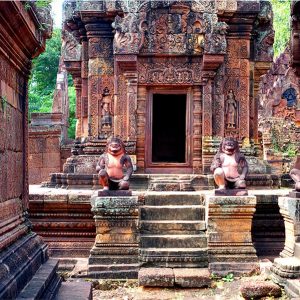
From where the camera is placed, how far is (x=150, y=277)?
273 inches

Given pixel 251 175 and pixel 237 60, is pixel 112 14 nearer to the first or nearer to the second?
pixel 237 60

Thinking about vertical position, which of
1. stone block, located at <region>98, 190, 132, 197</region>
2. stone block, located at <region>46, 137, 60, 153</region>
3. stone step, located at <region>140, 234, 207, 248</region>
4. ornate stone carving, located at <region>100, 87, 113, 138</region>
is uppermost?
ornate stone carving, located at <region>100, 87, 113, 138</region>

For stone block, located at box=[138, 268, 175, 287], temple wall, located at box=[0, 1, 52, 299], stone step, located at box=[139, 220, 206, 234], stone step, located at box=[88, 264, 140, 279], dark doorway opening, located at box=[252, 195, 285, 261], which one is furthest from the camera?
dark doorway opening, located at box=[252, 195, 285, 261]

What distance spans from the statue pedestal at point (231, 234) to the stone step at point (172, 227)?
28 cm

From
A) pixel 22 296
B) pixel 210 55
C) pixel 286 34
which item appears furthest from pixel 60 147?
pixel 286 34

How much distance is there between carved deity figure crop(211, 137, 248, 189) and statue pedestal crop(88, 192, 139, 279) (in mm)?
1208

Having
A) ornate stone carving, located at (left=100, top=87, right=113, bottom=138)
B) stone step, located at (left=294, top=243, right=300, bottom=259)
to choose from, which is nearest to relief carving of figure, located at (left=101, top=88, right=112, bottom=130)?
ornate stone carving, located at (left=100, top=87, right=113, bottom=138)

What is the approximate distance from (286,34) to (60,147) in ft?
72.7

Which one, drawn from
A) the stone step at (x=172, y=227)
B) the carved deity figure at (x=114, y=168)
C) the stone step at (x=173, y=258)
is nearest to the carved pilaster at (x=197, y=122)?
the stone step at (x=172, y=227)

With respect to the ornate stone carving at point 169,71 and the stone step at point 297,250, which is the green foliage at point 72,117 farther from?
the stone step at point 297,250

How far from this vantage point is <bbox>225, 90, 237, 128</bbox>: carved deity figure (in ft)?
33.7

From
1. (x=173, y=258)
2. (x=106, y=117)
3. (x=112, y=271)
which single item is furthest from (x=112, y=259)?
(x=106, y=117)

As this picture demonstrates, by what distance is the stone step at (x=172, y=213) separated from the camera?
27.1 ft

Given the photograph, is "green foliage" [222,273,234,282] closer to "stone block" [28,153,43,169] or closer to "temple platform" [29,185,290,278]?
"temple platform" [29,185,290,278]
